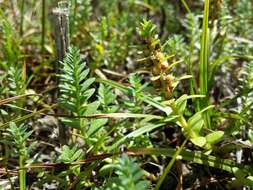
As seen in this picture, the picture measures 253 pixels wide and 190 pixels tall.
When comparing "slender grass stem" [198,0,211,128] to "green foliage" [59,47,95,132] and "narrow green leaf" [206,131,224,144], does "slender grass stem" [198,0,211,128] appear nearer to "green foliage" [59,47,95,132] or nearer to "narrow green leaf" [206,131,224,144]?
"narrow green leaf" [206,131,224,144]

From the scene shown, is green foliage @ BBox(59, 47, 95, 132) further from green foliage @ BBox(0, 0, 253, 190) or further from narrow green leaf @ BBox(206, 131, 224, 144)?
narrow green leaf @ BBox(206, 131, 224, 144)

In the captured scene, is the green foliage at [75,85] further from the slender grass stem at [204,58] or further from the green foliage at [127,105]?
the slender grass stem at [204,58]

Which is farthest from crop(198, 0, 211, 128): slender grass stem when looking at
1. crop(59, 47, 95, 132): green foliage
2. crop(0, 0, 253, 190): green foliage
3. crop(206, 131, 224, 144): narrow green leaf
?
crop(59, 47, 95, 132): green foliage

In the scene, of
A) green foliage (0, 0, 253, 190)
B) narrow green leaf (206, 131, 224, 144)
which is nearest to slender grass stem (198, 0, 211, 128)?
green foliage (0, 0, 253, 190)

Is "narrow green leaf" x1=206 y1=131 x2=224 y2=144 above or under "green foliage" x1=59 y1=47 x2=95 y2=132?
under

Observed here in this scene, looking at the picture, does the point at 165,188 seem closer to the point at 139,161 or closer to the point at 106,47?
the point at 139,161

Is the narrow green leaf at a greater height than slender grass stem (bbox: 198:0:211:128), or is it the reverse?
slender grass stem (bbox: 198:0:211:128)

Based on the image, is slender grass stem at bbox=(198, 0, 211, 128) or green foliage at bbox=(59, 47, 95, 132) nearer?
green foliage at bbox=(59, 47, 95, 132)

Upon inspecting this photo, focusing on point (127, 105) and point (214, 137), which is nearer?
point (214, 137)

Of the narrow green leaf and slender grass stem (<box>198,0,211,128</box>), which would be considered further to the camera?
slender grass stem (<box>198,0,211,128</box>)

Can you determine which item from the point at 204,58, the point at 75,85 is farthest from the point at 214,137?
the point at 75,85

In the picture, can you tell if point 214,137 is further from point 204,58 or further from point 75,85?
point 75,85
